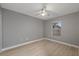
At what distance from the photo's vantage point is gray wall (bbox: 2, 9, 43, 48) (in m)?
1.68

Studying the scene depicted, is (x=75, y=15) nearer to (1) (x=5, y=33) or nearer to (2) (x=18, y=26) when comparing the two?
(2) (x=18, y=26)

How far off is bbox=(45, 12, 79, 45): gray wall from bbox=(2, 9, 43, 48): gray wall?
0.26 metres

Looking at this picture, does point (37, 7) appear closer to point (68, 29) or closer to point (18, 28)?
point (18, 28)

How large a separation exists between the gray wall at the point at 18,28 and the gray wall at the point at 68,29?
0.26 meters

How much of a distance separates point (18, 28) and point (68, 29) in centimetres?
172

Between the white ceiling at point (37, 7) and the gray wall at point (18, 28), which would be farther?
the gray wall at point (18, 28)

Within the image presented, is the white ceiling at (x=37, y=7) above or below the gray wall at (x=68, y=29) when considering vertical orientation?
above

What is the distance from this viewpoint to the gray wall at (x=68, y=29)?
1716mm

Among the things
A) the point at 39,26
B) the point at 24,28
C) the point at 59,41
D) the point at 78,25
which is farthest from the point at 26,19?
the point at 78,25

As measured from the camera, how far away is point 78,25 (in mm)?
1804

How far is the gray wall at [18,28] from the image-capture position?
1681mm

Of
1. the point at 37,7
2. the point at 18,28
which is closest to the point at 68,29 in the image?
the point at 37,7

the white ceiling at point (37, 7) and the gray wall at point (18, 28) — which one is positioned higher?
the white ceiling at point (37, 7)

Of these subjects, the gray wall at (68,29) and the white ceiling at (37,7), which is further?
the gray wall at (68,29)
